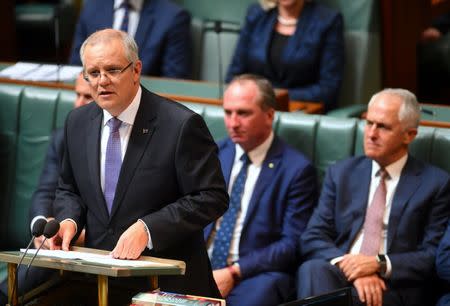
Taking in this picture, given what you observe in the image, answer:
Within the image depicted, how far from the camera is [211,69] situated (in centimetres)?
521

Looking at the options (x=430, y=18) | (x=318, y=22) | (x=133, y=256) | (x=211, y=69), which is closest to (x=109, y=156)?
(x=133, y=256)

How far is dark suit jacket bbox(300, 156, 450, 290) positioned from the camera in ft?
10.4

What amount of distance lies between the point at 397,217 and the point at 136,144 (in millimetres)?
1181

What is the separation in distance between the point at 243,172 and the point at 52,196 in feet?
2.60

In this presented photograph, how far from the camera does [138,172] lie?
2.46 meters

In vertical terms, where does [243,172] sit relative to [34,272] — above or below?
above

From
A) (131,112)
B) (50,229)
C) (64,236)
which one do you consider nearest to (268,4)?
(131,112)

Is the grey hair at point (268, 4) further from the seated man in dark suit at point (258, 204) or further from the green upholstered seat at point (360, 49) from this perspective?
the seated man in dark suit at point (258, 204)

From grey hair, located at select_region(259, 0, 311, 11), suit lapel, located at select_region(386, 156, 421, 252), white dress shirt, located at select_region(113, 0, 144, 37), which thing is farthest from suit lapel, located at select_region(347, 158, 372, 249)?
white dress shirt, located at select_region(113, 0, 144, 37)

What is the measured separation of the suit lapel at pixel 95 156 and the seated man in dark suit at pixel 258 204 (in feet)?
3.16

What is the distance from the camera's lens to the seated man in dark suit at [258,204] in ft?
11.1

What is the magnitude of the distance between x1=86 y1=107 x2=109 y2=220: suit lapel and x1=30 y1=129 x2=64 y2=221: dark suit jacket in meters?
1.09

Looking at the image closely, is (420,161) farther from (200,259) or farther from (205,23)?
(205,23)

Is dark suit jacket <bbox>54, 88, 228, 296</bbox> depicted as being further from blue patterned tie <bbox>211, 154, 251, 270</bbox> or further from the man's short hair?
the man's short hair
